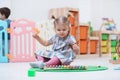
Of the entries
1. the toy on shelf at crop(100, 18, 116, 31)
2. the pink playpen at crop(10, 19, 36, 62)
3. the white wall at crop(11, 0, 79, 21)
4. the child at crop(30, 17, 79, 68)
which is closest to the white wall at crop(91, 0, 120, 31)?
the toy on shelf at crop(100, 18, 116, 31)

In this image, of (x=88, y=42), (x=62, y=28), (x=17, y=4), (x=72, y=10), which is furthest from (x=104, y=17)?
(x=62, y=28)

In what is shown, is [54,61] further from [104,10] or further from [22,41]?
[104,10]

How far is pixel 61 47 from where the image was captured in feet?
6.80

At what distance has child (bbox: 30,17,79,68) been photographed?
6.50ft

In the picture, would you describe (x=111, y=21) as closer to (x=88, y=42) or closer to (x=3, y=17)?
(x=88, y=42)

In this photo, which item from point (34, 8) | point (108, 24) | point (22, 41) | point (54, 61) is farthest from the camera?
point (108, 24)

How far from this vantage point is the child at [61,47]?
78.0 inches

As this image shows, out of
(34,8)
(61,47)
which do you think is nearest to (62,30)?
(61,47)

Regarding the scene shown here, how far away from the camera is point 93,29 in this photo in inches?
188

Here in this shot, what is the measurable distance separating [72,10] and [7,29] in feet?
3.72

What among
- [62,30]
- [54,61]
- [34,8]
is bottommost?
[54,61]

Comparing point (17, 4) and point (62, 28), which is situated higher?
point (17, 4)

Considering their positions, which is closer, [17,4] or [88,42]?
[17,4]

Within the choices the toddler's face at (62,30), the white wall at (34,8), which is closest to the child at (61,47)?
the toddler's face at (62,30)
